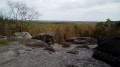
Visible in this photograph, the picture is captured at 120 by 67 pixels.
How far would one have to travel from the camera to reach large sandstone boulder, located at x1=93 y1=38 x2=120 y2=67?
749cm

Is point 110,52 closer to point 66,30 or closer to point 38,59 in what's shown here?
point 38,59

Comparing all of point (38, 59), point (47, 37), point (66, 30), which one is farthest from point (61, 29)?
point (38, 59)

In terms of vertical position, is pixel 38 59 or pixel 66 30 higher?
pixel 66 30

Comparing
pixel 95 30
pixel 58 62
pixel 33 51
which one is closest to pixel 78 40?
pixel 95 30

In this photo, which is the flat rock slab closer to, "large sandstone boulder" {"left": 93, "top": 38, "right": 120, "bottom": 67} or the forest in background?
"large sandstone boulder" {"left": 93, "top": 38, "right": 120, "bottom": 67}

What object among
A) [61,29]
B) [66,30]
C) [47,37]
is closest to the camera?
[47,37]

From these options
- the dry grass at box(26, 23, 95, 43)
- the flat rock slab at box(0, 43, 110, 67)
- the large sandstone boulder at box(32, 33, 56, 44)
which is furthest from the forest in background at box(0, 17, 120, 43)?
the flat rock slab at box(0, 43, 110, 67)

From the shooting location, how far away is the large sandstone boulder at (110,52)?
24.6 ft

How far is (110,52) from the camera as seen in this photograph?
794 cm

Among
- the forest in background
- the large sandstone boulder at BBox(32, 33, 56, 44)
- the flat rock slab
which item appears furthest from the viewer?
the forest in background

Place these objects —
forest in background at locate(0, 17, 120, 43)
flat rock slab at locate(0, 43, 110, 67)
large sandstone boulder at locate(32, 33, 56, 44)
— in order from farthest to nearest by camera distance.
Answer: forest in background at locate(0, 17, 120, 43), large sandstone boulder at locate(32, 33, 56, 44), flat rock slab at locate(0, 43, 110, 67)

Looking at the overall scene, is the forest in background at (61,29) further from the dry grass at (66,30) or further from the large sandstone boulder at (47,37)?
the large sandstone boulder at (47,37)

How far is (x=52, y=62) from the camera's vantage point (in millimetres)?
7633

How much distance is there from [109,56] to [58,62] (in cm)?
179
